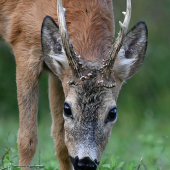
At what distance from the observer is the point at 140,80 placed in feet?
41.2

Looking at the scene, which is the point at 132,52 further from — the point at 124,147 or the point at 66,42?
the point at 124,147

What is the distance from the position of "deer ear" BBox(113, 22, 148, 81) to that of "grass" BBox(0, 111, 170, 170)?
104 centimetres

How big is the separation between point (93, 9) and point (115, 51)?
117 cm

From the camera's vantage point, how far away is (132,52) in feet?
19.5

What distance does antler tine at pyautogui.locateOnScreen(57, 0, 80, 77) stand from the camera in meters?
5.12

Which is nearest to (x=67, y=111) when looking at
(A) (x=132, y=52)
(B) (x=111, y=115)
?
(B) (x=111, y=115)

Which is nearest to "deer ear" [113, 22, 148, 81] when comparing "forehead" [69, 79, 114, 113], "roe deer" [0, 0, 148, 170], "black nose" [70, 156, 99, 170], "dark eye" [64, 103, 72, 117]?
"roe deer" [0, 0, 148, 170]

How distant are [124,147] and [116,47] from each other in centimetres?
350

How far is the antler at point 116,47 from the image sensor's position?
5.15 metres

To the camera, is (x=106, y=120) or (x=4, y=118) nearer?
(x=106, y=120)

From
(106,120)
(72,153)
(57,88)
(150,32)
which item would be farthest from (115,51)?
(150,32)

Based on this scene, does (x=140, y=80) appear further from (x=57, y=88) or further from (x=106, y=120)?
(x=106, y=120)

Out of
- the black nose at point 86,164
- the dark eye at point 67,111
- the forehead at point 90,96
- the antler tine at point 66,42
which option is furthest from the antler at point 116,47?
the black nose at point 86,164

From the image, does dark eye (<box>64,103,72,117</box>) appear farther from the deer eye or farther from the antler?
the antler
